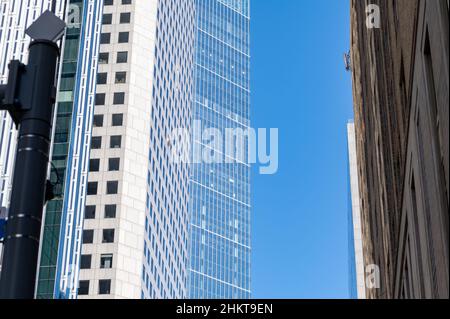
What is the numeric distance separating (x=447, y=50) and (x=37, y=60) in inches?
374

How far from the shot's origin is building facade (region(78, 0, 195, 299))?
10681 centimetres

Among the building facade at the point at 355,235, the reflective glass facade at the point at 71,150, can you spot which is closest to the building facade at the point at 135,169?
the reflective glass facade at the point at 71,150

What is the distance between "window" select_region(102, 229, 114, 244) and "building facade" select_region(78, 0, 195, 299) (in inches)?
5.0

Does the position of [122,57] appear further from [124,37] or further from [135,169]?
[135,169]

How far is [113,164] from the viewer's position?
113500 mm

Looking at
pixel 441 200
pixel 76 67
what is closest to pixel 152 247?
pixel 76 67

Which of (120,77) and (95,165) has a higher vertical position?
(120,77)

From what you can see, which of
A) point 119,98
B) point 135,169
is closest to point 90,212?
point 135,169

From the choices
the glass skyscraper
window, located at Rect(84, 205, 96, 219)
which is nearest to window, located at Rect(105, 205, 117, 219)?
the glass skyscraper

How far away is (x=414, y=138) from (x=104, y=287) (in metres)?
85.0

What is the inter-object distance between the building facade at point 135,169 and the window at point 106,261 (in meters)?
0.09

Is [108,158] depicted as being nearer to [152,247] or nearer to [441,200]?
[152,247]

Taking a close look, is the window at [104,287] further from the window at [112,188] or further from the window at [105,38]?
the window at [105,38]

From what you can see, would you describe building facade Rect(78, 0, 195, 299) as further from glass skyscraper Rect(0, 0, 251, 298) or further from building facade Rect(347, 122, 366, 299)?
building facade Rect(347, 122, 366, 299)
